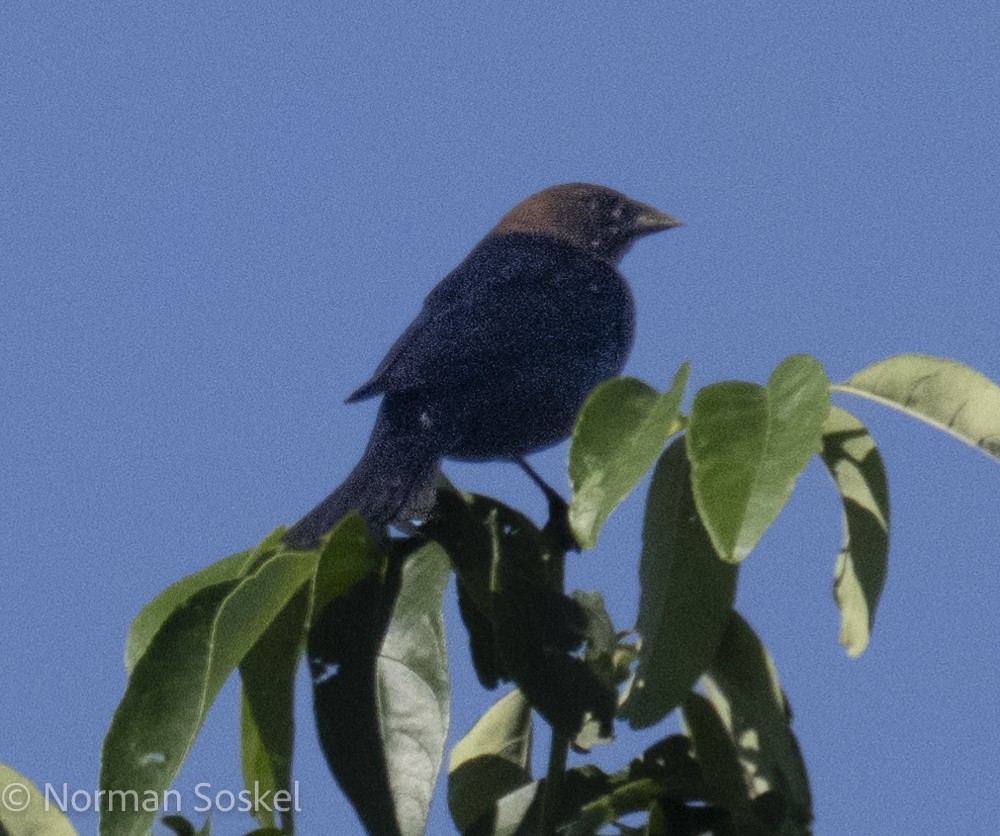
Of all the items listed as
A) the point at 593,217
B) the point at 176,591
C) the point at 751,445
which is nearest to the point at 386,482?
the point at 176,591

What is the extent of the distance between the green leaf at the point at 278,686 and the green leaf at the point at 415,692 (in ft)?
0.38

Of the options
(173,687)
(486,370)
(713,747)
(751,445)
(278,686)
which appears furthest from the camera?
(486,370)

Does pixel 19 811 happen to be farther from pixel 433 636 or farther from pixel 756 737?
pixel 756 737

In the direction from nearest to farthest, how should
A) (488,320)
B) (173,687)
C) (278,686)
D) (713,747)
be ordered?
(173,687) < (278,686) < (713,747) < (488,320)

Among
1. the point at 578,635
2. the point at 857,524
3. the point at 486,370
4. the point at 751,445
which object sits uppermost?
the point at 486,370

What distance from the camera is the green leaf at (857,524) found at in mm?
1876

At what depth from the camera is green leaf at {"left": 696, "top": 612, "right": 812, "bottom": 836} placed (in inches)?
73.6

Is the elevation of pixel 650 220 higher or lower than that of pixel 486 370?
higher

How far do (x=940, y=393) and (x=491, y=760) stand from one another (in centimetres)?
83

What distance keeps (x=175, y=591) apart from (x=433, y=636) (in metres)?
0.50

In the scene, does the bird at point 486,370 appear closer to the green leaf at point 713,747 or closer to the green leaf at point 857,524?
the green leaf at point 713,747

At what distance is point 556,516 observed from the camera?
2594 millimetres

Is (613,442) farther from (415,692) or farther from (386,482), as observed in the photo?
(386,482)

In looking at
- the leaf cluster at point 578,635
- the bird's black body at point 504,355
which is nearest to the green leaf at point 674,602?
the leaf cluster at point 578,635
